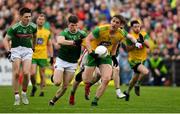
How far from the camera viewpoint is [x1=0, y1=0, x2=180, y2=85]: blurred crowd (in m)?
35.2

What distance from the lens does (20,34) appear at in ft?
65.6

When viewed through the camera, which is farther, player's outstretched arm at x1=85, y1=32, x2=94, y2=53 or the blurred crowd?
the blurred crowd

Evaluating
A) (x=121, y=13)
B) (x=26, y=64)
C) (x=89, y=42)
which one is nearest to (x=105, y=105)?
(x=89, y=42)

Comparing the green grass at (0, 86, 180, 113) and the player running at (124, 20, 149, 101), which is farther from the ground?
the player running at (124, 20, 149, 101)

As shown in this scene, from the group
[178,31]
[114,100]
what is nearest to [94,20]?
[178,31]

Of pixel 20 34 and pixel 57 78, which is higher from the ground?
pixel 20 34

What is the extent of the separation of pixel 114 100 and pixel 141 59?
277 centimetres

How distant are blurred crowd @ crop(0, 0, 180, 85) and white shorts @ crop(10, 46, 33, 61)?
14497mm

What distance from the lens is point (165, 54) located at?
114 feet

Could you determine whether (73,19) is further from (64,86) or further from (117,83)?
(117,83)

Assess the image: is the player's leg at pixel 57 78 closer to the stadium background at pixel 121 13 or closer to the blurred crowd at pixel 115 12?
the stadium background at pixel 121 13

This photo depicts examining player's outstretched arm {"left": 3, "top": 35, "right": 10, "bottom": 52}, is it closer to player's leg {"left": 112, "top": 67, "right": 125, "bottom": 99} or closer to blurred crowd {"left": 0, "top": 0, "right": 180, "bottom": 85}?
player's leg {"left": 112, "top": 67, "right": 125, "bottom": 99}

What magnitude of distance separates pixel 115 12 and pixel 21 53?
57.9 feet

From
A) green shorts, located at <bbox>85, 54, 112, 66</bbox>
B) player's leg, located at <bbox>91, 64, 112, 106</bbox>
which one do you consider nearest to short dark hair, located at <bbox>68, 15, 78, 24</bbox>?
green shorts, located at <bbox>85, 54, 112, 66</bbox>
